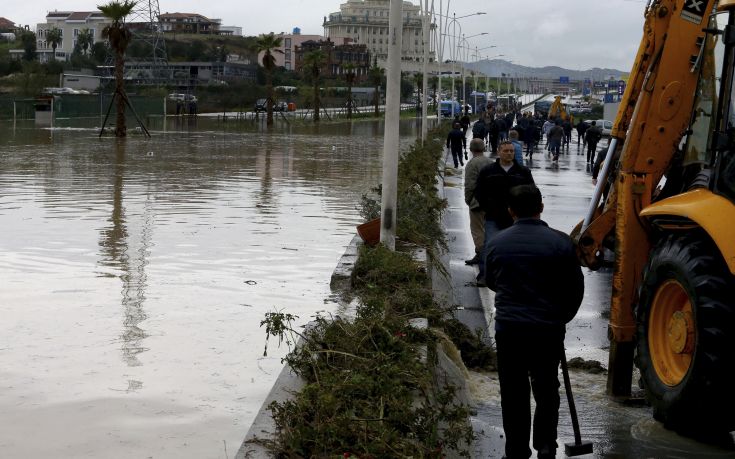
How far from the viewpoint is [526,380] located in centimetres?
648

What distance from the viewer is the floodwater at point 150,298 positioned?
732 centimetres

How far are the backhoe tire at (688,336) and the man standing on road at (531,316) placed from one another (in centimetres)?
104

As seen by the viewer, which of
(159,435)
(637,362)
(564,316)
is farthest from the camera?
(637,362)

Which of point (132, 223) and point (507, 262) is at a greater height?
point (507, 262)

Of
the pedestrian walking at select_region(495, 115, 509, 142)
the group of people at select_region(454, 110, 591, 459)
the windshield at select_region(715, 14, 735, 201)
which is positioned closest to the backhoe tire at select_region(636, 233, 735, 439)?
the windshield at select_region(715, 14, 735, 201)

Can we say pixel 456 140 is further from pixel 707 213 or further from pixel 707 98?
pixel 707 213

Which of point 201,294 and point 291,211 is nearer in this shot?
point 201,294

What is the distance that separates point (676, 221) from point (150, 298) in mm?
5576

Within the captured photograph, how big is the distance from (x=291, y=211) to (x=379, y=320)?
43.3 feet

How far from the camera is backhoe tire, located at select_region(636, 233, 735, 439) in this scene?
694 cm

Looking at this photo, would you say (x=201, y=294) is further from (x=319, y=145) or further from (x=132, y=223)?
(x=319, y=145)

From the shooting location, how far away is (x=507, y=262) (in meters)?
6.46

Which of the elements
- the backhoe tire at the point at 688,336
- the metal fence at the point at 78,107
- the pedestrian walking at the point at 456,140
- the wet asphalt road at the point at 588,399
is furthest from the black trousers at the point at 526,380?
the metal fence at the point at 78,107

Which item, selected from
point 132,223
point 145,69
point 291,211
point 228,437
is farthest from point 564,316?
point 145,69
